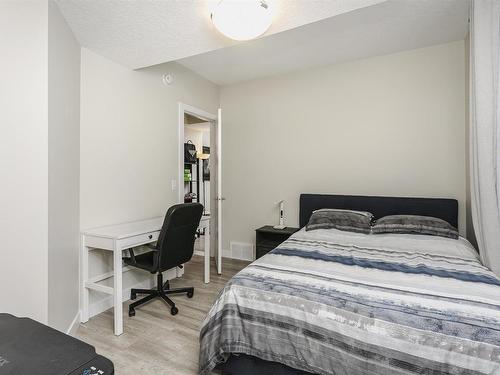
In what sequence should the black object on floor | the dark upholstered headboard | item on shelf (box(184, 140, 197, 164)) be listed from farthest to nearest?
item on shelf (box(184, 140, 197, 164)), the dark upholstered headboard, the black object on floor

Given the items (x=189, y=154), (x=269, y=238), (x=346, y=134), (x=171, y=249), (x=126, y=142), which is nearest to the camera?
(x=171, y=249)

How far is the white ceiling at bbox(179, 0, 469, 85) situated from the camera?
2.39 meters

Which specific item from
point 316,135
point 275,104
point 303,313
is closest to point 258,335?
point 303,313

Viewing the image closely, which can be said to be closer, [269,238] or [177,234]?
[177,234]

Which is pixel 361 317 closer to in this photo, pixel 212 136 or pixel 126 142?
pixel 126 142

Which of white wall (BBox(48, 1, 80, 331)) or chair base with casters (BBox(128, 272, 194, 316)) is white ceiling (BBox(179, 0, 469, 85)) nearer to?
white wall (BBox(48, 1, 80, 331))

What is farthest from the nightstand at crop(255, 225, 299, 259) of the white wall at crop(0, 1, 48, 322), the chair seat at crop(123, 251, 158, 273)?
the white wall at crop(0, 1, 48, 322)

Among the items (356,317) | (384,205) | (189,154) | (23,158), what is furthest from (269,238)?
(189,154)

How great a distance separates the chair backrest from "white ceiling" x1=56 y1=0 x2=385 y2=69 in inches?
54.4


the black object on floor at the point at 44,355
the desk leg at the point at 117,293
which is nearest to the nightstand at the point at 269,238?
the desk leg at the point at 117,293

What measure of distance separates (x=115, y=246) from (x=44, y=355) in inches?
57.3

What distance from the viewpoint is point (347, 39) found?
2.87 m

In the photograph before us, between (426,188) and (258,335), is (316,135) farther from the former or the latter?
(258,335)

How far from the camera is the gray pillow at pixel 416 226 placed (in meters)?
2.64
